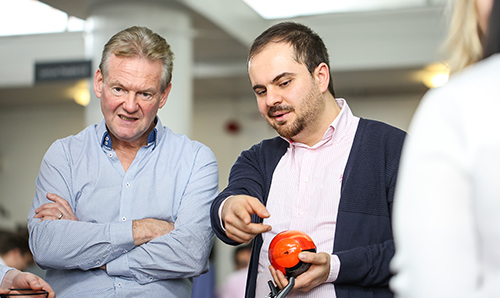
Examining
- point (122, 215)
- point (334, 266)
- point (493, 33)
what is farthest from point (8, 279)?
point (493, 33)

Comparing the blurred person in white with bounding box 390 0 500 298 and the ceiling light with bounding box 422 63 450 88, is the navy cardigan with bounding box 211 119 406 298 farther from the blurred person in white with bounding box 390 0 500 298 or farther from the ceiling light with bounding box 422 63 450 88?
the ceiling light with bounding box 422 63 450 88

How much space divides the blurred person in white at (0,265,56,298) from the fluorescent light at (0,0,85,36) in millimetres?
6687

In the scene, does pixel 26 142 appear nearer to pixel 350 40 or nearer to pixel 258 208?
pixel 350 40

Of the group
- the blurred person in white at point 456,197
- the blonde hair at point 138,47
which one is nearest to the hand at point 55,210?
the blonde hair at point 138,47

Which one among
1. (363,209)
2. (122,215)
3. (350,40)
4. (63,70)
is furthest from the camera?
(350,40)

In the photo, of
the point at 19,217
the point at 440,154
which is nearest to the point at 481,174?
the point at 440,154

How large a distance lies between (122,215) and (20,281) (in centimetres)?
50

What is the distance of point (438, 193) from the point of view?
0.92 meters

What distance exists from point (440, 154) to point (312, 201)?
1282mm

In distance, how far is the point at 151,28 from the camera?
5898 mm

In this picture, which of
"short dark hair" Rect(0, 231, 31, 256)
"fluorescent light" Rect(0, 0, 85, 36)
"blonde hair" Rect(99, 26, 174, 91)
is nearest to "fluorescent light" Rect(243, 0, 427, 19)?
"fluorescent light" Rect(0, 0, 85, 36)

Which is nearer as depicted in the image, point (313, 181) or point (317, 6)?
point (313, 181)

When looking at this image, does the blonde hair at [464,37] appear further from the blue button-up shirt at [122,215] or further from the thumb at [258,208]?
the blue button-up shirt at [122,215]

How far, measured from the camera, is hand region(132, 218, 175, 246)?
236 centimetres
